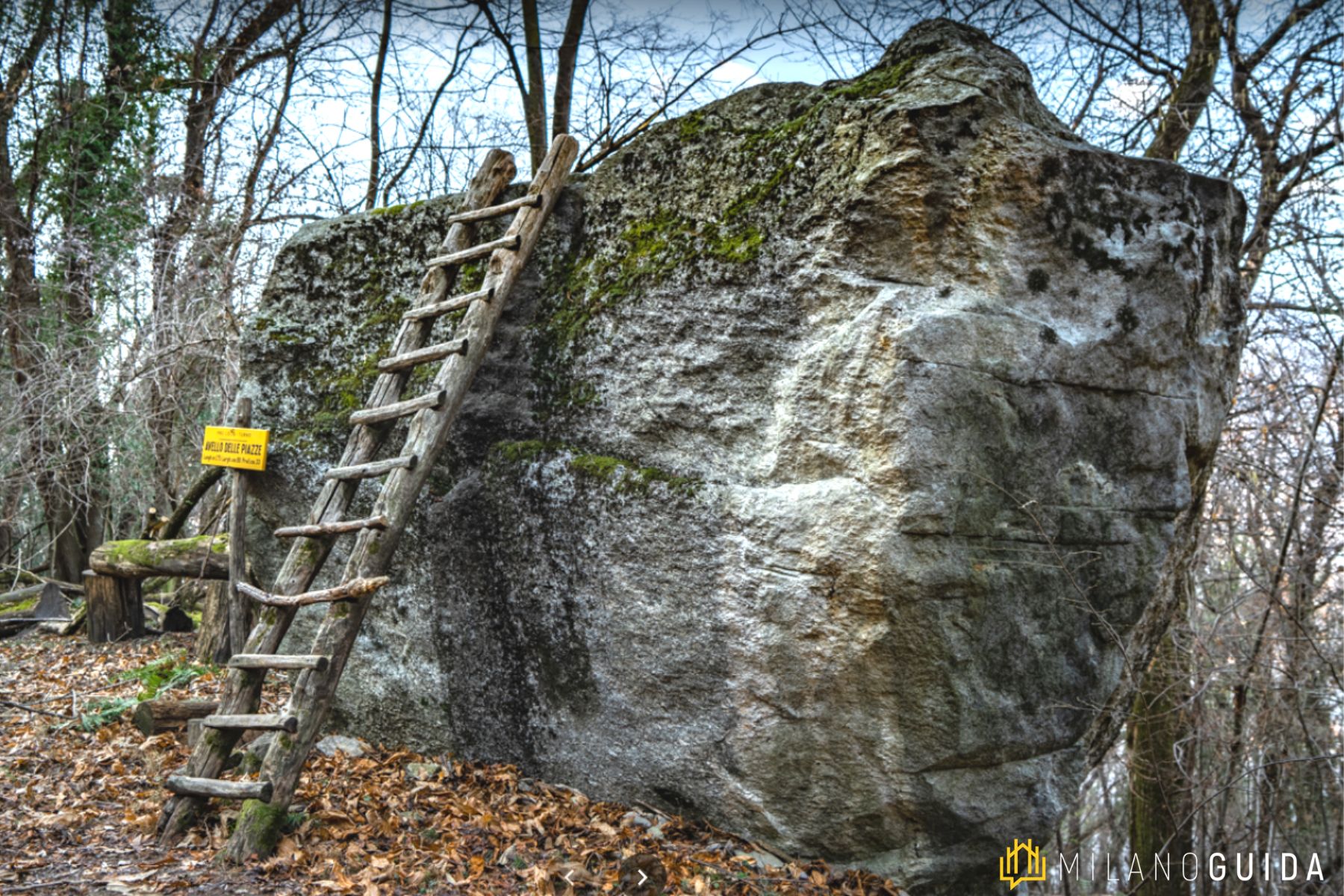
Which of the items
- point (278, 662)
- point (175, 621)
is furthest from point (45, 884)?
point (175, 621)

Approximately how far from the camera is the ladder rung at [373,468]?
4.39 metres

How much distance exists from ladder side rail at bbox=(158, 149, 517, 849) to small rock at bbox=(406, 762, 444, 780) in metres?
0.86

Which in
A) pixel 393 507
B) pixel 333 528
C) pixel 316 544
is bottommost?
pixel 316 544

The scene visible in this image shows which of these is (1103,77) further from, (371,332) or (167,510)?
(167,510)

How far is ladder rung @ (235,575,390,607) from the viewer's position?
4070 mm

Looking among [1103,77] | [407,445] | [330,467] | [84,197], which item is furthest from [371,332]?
[84,197]

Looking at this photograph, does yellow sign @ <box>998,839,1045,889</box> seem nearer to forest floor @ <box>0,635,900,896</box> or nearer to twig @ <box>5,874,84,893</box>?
forest floor @ <box>0,635,900,896</box>

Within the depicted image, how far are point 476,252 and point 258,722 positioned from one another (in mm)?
2402

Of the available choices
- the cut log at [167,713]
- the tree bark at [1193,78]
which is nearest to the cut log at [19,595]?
the cut log at [167,713]

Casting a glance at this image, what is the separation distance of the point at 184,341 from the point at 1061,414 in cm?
758

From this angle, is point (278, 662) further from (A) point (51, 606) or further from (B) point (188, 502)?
(A) point (51, 606)

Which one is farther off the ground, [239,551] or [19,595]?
[239,551]

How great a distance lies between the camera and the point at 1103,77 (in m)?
7.41

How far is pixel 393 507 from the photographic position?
14.4 ft
